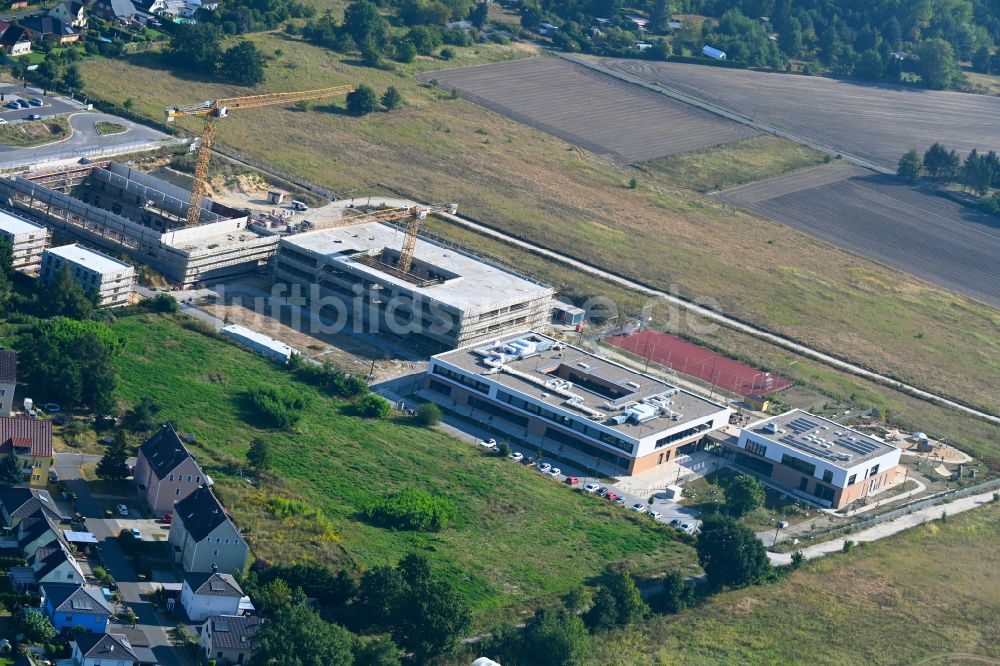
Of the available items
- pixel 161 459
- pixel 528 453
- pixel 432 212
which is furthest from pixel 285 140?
pixel 161 459

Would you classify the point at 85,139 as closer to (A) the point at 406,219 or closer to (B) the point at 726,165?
(A) the point at 406,219

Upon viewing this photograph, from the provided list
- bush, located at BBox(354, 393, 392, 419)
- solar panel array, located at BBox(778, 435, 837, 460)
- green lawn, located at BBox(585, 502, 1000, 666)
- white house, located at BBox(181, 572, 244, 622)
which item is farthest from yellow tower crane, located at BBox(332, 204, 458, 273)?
white house, located at BBox(181, 572, 244, 622)

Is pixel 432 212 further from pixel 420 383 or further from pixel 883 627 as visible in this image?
pixel 883 627

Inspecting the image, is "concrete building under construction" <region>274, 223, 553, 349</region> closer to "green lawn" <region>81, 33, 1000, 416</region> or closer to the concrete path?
"green lawn" <region>81, 33, 1000, 416</region>

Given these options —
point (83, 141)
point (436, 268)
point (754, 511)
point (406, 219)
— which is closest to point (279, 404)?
point (436, 268)

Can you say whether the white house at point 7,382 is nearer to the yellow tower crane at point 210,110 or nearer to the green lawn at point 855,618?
the yellow tower crane at point 210,110

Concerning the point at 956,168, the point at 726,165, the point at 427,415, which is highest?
the point at 956,168
